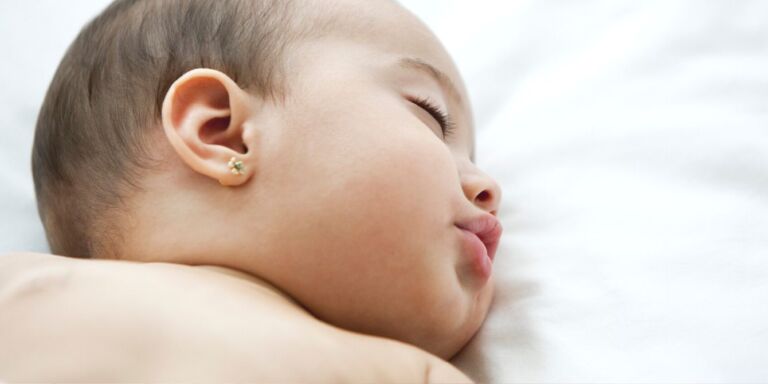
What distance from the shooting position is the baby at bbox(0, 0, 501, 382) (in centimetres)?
74

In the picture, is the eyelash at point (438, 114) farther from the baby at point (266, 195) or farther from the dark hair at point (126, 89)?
the dark hair at point (126, 89)

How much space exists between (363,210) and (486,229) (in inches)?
6.5

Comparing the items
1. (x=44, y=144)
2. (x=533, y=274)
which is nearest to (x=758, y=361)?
(x=533, y=274)

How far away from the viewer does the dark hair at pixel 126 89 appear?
35.5 inches

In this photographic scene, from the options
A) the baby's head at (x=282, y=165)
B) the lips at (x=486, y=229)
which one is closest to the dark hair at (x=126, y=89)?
the baby's head at (x=282, y=165)

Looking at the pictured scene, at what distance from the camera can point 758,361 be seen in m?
0.77

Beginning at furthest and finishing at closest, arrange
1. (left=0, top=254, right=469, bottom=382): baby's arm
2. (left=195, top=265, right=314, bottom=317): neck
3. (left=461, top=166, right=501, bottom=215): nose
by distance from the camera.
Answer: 1. (left=461, top=166, right=501, bottom=215): nose
2. (left=195, top=265, right=314, bottom=317): neck
3. (left=0, top=254, right=469, bottom=382): baby's arm

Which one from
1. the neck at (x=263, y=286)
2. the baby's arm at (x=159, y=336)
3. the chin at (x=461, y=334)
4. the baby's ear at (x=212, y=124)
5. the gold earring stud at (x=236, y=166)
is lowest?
the chin at (x=461, y=334)

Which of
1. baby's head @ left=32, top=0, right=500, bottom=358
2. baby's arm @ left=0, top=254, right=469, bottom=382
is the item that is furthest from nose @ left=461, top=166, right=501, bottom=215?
baby's arm @ left=0, top=254, right=469, bottom=382

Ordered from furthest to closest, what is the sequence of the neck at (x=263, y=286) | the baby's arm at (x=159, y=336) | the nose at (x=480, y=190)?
the nose at (x=480, y=190)
the neck at (x=263, y=286)
the baby's arm at (x=159, y=336)

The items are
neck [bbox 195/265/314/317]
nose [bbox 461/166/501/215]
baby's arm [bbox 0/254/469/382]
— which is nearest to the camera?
baby's arm [bbox 0/254/469/382]

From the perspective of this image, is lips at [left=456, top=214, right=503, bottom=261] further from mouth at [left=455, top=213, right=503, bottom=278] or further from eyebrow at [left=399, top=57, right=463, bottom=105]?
eyebrow at [left=399, top=57, right=463, bottom=105]

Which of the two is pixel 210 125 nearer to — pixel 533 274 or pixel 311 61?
pixel 311 61

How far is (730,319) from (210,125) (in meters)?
0.55
